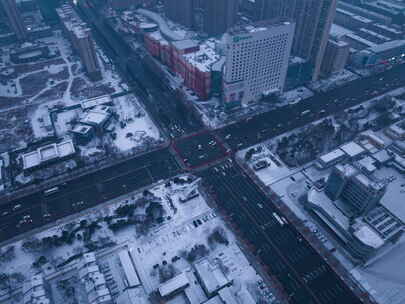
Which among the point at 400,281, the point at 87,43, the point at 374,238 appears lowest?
the point at 400,281

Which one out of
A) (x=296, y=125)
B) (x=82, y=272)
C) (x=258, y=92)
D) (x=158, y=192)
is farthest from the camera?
(x=258, y=92)

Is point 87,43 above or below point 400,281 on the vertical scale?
above

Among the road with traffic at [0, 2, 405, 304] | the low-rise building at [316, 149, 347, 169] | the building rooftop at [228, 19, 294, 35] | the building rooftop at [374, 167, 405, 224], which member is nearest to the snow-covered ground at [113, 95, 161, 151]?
the road with traffic at [0, 2, 405, 304]

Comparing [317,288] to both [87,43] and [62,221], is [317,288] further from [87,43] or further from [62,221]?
[87,43]

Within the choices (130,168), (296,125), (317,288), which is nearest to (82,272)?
(130,168)

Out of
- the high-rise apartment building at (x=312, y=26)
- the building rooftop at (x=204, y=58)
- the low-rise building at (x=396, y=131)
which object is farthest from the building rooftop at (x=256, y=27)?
the low-rise building at (x=396, y=131)

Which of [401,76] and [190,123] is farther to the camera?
[401,76]

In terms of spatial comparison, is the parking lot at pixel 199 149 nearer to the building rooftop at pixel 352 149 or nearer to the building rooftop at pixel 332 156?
the building rooftop at pixel 332 156
